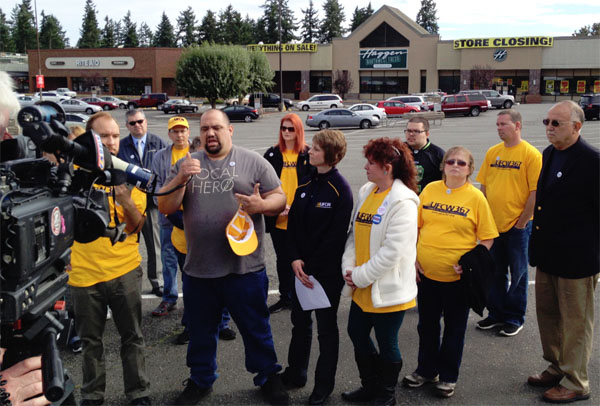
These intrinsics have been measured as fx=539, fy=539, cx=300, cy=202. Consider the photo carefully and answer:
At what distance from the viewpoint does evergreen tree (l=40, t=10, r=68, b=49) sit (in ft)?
325

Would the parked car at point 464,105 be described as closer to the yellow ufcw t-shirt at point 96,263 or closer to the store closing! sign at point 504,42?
the store closing! sign at point 504,42

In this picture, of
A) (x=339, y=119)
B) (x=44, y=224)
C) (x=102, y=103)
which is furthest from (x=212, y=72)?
(x=44, y=224)

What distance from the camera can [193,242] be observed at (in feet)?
13.2

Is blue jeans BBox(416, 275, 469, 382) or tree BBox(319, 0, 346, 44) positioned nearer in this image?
blue jeans BBox(416, 275, 469, 382)

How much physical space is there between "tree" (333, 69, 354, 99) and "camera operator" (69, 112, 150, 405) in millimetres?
60179

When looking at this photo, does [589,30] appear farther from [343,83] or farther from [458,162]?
[458,162]

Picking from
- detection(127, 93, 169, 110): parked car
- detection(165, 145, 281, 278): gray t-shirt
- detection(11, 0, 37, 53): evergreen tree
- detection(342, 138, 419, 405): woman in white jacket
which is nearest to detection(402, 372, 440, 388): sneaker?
detection(342, 138, 419, 405): woman in white jacket

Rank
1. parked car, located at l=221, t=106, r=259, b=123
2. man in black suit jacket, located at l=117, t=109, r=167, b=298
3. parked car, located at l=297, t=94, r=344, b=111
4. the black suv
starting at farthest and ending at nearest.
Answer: parked car, located at l=297, t=94, r=344, b=111 < parked car, located at l=221, t=106, r=259, b=123 < the black suv < man in black suit jacket, located at l=117, t=109, r=167, b=298

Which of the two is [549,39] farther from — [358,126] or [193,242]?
[193,242]

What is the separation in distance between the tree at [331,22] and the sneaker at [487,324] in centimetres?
10011

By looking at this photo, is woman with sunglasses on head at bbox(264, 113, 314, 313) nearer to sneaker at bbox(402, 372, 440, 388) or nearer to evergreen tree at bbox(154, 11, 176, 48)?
sneaker at bbox(402, 372, 440, 388)

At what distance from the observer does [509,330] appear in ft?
16.8

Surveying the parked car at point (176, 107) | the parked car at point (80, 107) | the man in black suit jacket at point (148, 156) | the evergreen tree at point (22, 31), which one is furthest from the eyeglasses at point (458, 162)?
the evergreen tree at point (22, 31)

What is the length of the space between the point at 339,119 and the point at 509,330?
27459 mm
